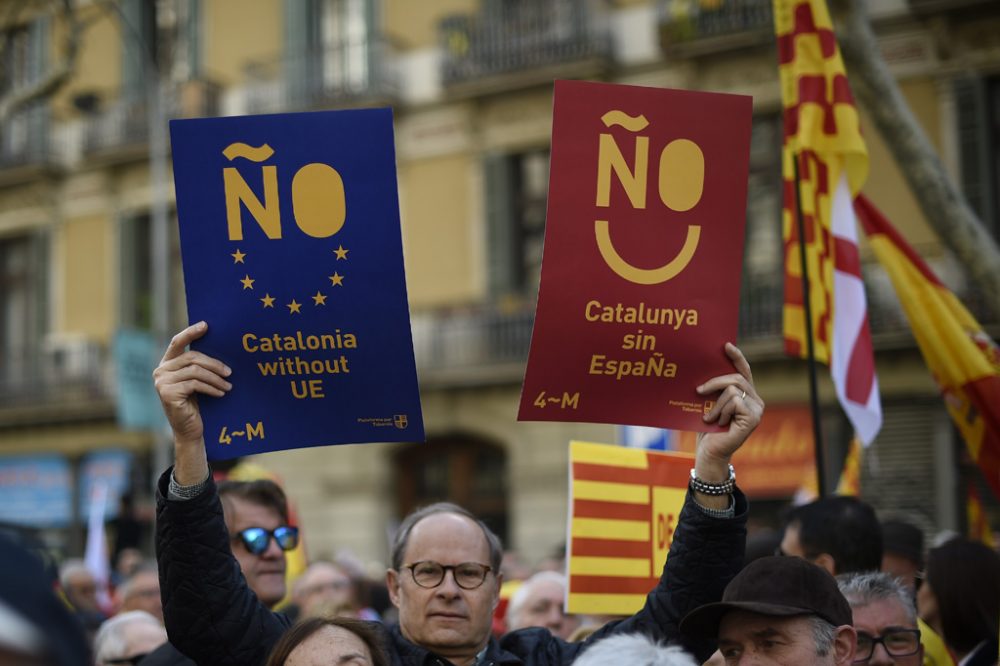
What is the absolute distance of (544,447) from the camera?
17750 millimetres

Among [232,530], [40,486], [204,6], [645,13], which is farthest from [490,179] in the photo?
[232,530]

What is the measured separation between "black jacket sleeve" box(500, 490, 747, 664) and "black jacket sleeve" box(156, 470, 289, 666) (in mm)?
798

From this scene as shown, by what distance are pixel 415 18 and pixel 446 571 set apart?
16.9 meters

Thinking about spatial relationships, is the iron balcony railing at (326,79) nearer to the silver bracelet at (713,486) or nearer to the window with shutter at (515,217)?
the window with shutter at (515,217)

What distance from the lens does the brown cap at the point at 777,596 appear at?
3.17 m

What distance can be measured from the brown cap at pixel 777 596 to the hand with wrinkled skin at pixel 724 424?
0.28 metres

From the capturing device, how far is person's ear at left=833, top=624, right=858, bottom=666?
325 cm

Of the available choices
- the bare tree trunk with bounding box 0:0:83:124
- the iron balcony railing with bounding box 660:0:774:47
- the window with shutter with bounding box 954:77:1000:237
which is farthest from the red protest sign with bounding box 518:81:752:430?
the iron balcony railing with bounding box 660:0:774:47

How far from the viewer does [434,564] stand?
3527mm

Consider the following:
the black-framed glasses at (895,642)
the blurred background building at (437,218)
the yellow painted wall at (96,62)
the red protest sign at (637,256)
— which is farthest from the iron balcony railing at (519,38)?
the black-framed glasses at (895,642)

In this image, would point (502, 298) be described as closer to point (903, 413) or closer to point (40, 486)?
point (903, 413)

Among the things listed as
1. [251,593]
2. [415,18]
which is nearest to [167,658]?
[251,593]

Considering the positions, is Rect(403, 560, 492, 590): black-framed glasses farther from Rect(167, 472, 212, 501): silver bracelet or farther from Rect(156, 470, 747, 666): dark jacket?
Rect(167, 472, 212, 501): silver bracelet

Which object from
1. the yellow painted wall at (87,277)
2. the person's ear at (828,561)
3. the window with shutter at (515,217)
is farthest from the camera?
the yellow painted wall at (87,277)
